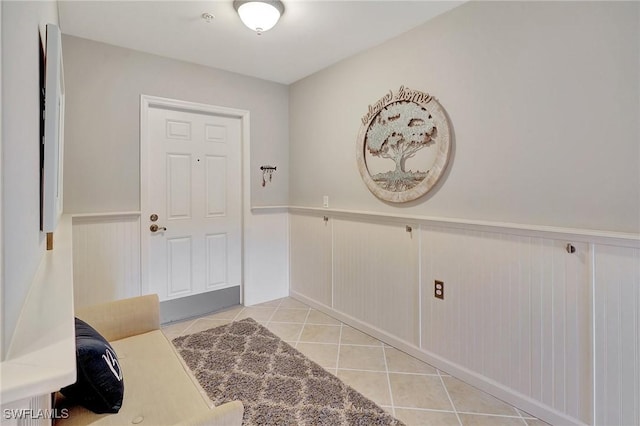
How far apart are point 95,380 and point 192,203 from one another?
223 cm

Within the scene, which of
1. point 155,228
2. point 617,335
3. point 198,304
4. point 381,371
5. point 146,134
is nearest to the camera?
point 617,335

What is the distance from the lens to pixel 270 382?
209 centimetres

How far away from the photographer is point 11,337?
608mm

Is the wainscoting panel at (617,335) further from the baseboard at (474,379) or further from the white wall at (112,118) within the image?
the white wall at (112,118)

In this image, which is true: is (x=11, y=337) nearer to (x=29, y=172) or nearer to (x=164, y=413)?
(x=29, y=172)

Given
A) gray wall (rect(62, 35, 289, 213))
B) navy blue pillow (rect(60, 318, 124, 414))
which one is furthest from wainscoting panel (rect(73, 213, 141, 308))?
navy blue pillow (rect(60, 318, 124, 414))

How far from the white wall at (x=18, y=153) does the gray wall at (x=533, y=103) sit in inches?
84.3

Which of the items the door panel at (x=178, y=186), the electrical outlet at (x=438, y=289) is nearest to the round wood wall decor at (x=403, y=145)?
the electrical outlet at (x=438, y=289)

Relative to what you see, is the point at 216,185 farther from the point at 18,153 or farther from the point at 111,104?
the point at 18,153

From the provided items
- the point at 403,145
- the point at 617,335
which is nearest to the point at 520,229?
the point at 617,335

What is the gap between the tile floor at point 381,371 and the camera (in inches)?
71.2

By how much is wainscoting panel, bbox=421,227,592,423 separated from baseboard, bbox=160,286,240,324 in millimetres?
2062

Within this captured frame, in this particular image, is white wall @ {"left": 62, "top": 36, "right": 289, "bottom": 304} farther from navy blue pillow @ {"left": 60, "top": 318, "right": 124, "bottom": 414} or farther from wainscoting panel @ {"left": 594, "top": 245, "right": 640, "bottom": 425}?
wainscoting panel @ {"left": 594, "top": 245, "right": 640, "bottom": 425}

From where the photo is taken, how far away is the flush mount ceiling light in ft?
6.61
